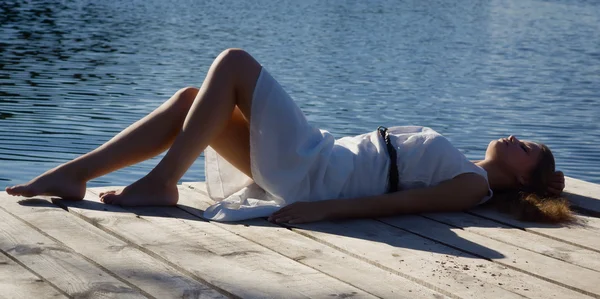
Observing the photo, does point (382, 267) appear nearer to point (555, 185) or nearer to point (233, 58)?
point (233, 58)

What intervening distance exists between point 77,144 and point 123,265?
4.46 metres

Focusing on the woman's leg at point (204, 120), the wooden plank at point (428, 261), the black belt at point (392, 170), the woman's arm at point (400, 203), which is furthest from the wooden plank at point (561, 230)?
the woman's leg at point (204, 120)

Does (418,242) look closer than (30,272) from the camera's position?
No

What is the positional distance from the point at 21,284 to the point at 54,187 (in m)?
1.07

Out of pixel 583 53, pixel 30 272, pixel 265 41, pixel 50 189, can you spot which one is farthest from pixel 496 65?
pixel 30 272

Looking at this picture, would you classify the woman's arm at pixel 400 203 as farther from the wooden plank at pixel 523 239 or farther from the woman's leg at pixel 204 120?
the woman's leg at pixel 204 120

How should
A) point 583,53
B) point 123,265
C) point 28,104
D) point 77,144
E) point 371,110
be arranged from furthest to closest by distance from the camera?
point 583,53
point 371,110
point 28,104
point 77,144
point 123,265

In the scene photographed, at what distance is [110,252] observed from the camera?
9.78 ft

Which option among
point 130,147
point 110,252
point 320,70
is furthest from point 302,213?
point 320,70

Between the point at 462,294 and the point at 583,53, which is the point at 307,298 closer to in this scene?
the point at 462,294

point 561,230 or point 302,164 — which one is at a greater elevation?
point 302,164

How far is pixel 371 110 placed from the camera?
9.37 meters

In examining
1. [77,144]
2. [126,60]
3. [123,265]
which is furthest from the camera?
[126,60]

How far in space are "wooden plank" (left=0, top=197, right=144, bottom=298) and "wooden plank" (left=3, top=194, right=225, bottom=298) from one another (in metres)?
0.04
